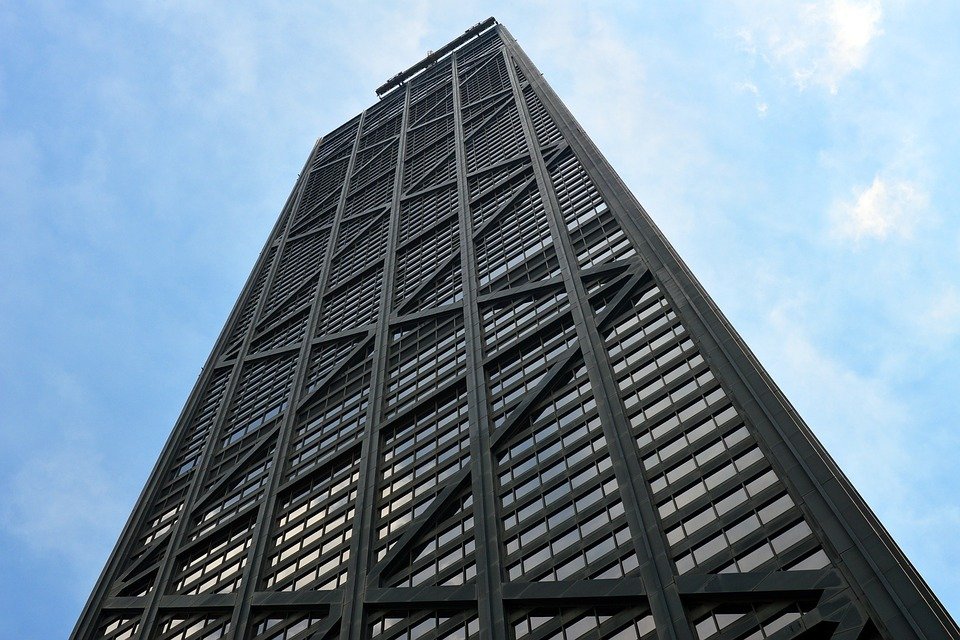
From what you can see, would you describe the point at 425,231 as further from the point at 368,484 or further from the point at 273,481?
the point at 368,484

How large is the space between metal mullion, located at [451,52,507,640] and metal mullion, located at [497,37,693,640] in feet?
18.4

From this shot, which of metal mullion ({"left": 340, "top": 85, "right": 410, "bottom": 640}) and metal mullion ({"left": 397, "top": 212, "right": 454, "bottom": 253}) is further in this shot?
metal mullion ({"left": 397, "top": 212, "right": 454, "bottom": 253})

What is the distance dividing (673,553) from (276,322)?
58.4 m

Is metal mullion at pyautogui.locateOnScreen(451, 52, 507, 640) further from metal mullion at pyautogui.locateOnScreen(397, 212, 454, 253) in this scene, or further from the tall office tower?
metal mullion at pyautogui.locateOnScreen(397, 212, 454, 253)

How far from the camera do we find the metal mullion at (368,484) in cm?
4150

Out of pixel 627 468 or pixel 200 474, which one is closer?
pixel 627 468

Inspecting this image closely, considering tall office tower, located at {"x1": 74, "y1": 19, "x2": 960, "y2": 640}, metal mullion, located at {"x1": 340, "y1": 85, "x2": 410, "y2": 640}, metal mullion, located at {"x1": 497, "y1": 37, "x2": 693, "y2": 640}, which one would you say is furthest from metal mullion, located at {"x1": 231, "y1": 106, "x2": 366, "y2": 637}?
metal mullion, located at {"x1": 497, "y1": 37, "x2": 693, "y2": 640}

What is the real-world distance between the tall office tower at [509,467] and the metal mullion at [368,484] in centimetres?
17

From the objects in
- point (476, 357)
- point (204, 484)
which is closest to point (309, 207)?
point (204, 484)

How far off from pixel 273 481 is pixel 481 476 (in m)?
17.5

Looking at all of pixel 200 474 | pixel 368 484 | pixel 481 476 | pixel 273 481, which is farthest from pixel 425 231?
pixel 481 476

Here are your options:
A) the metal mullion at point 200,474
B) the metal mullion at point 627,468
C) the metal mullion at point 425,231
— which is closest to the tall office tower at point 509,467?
the metal mullion at point 627,468

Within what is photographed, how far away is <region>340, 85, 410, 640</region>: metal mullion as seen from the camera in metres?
41.5

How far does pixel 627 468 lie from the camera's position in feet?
128
